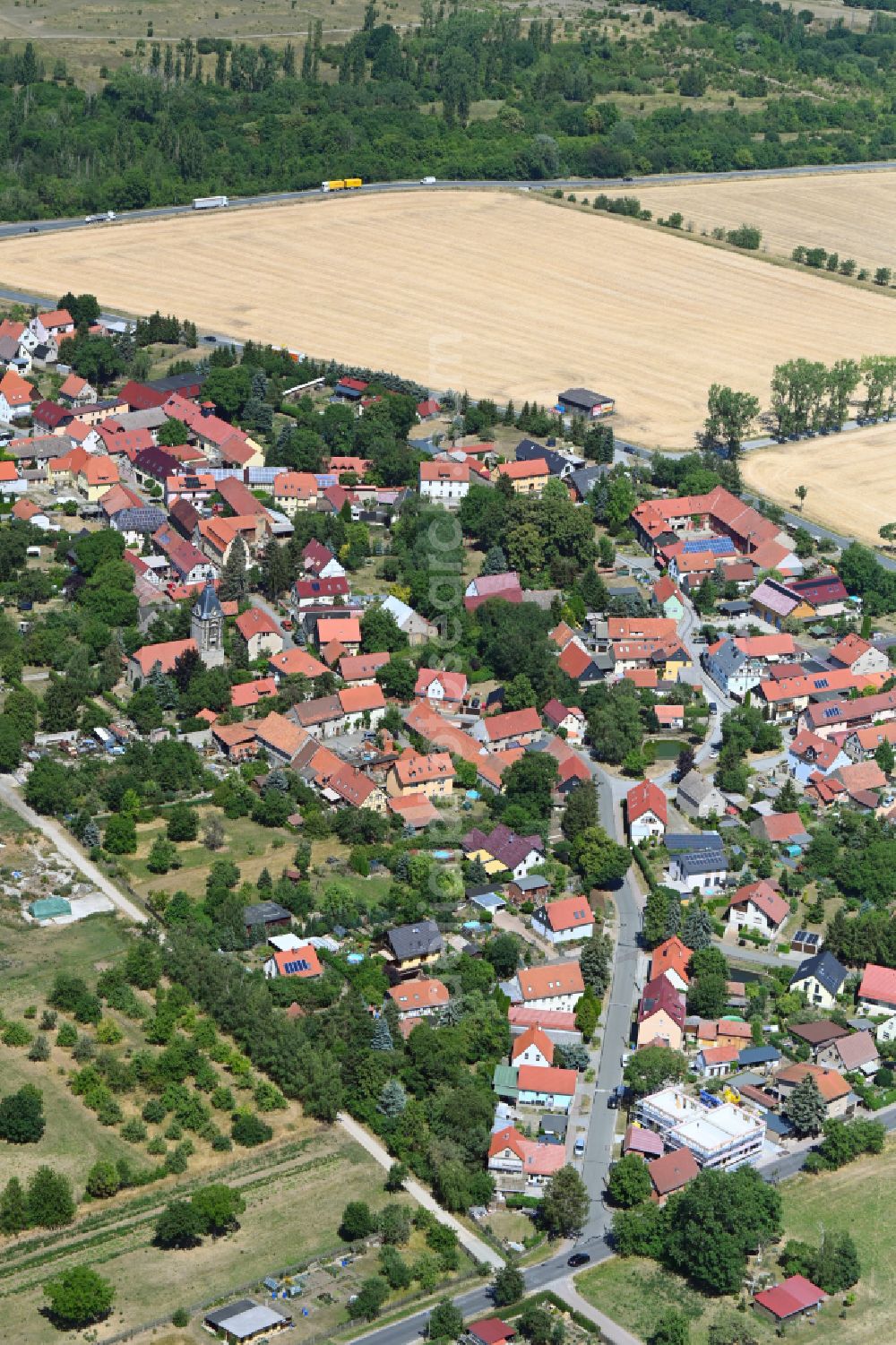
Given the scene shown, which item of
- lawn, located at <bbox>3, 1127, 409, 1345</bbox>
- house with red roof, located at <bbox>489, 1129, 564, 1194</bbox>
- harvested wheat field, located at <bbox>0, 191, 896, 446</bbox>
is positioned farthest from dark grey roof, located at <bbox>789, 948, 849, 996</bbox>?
harvested wheat field, located at <bbox>0, 191, 896, 446</bbox>

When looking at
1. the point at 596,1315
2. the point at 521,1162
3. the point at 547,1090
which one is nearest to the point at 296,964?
the point at 547,1090

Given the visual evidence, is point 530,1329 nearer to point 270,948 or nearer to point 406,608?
point 270,948

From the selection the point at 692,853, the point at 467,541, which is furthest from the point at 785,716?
the point at 467,541

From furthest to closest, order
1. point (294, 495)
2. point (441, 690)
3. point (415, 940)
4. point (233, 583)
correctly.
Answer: point (294, 495) < point (233, 583) < point (441, 690) < point (415, 940)

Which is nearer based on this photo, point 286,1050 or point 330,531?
point 286,1050

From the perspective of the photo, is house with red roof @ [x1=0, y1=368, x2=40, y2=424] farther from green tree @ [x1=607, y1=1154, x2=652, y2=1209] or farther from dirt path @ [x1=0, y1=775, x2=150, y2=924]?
green tree @ [x1=607, y1=1154, x2=652, y2=1209]

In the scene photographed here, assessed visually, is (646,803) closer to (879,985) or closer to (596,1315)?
(879,985)

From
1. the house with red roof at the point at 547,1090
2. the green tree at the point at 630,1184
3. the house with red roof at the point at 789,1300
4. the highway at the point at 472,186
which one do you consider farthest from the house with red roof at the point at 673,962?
the highway at the point at 472,186
